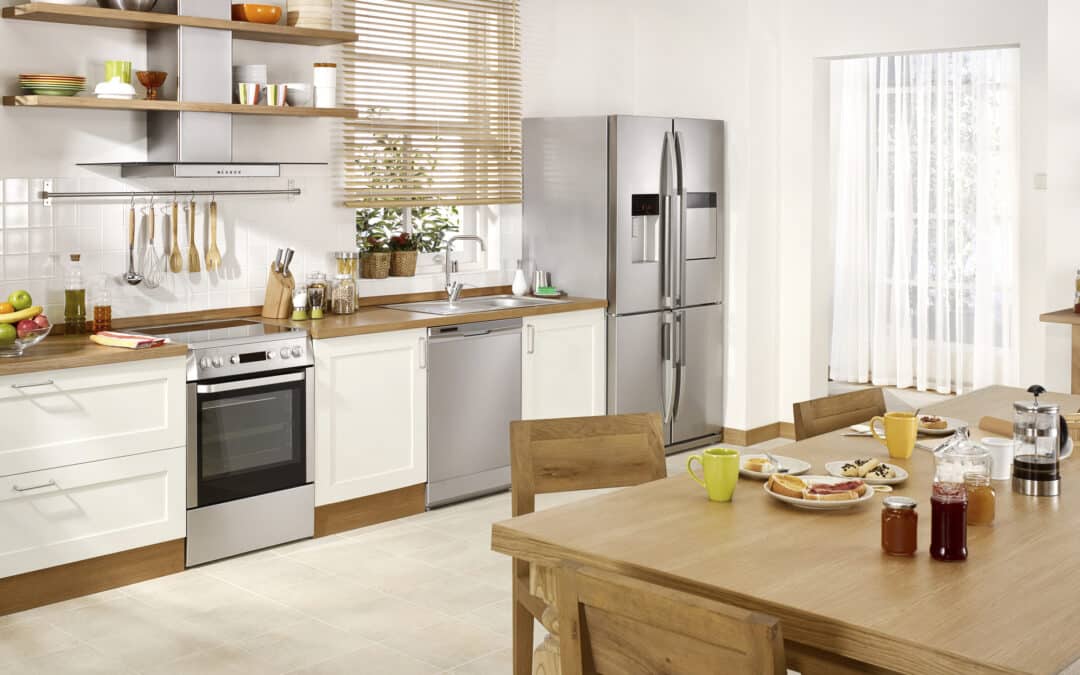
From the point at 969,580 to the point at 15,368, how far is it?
3.18m

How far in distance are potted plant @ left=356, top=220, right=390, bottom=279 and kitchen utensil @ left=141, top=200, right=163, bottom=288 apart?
43.7 inches

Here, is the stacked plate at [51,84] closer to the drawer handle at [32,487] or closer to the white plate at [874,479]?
the drawer handle at [32,487]

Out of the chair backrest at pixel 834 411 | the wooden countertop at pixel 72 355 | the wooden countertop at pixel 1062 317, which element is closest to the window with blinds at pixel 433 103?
the wooden countertop at pixel 72 355

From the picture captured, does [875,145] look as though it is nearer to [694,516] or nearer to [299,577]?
[299,577]

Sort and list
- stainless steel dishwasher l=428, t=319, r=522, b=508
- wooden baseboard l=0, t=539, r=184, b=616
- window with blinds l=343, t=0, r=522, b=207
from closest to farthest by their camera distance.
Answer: wooden baseboard l=0, t=539, r=184, b=616 → stainless steel dishwasher l=428, t=319, r=522, b=508 → window with blinds l=343, t=0, r=522, b=207

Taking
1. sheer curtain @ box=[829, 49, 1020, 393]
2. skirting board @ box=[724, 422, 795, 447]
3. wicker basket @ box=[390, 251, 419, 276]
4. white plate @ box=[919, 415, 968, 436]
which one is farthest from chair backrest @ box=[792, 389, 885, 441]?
Answer: sheer curtain @ box=[829, 49, 1020, 393]

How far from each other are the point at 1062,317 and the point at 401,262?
124 inches

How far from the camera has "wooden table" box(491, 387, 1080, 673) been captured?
174cm

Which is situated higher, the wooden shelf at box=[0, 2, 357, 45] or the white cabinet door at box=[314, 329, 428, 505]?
the wooden shelf at box=[0, 2, 357, 45]

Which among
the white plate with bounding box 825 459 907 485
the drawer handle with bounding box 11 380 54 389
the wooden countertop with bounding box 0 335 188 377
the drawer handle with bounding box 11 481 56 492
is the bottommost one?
the drawer handle with bounding box 11 481 56 492

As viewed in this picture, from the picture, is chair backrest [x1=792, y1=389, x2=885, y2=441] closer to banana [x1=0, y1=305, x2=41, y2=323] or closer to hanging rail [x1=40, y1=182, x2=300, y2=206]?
banana [x1=0, y1=305, x2=41, y2=323]

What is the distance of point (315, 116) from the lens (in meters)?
5.21

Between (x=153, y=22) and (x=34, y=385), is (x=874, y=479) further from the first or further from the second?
(x=153, y=22)

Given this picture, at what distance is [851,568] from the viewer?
2.06 metres
